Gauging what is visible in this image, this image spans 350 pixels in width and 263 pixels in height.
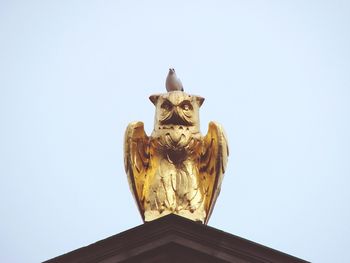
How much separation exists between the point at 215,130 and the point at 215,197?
1.21 metres

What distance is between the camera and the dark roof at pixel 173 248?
19125 mm

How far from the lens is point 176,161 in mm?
22016

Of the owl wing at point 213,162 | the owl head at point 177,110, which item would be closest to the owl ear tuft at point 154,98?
the owl head at point 177,110

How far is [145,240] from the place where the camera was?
19.2 m

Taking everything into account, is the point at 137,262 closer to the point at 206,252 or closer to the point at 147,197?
the point at 206,252

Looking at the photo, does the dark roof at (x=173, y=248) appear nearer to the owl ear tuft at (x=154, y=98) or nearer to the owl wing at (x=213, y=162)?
the owl wing at (x=213, y=162)

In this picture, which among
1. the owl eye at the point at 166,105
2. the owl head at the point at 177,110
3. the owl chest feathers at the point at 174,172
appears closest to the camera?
the owl chest feathers at the point at 174,172

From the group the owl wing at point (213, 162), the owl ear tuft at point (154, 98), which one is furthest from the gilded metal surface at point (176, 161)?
the owl ear tuft at point (154, 98)

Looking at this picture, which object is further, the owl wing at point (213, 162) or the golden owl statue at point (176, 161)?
the owl wing at point (213, 162)

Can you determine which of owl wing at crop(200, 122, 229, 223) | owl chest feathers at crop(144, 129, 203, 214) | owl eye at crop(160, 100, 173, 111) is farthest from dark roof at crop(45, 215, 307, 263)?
owl eye at crop(160, 100, 173, 111)

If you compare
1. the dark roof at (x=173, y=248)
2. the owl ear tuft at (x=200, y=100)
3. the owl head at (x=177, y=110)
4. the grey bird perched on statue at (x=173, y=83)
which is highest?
the grey bird perched on statue at (x=173, y=83)

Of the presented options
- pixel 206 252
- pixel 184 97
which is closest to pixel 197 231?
pixel 206 252

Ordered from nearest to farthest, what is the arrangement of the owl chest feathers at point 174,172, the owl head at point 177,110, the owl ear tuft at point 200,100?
1. the owl chest feathers at point 174,172
2. the owl head at point 177,110
3. the owl ear tuft at point 200,100

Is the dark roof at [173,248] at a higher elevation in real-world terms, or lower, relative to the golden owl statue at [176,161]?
lower
